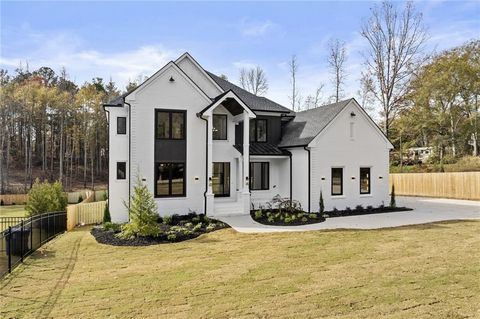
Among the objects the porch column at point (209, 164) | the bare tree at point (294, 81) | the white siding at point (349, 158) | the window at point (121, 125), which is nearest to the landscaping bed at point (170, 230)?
the porch column at point (209, 164)

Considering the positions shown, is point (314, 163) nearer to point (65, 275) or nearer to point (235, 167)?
point (235, 167)

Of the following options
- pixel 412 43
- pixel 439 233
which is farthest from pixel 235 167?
pixel 412 43

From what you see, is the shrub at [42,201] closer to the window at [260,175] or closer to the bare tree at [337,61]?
the window at [260,175]

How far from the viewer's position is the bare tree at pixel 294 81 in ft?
135

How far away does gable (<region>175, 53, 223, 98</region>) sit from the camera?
1878 cm

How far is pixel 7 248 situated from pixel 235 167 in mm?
11734

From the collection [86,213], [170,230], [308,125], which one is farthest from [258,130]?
[86,213]

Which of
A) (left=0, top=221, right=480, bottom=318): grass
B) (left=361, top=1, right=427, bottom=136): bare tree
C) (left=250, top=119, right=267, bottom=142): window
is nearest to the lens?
(left=0, top=221, right=480, bottom=318): grass

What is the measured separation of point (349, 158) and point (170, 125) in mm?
9987

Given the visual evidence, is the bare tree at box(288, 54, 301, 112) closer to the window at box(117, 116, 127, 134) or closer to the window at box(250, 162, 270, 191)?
the window at box(250, 162, 270, 191)

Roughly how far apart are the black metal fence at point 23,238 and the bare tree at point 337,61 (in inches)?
1260

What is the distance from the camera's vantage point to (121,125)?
1658 cm

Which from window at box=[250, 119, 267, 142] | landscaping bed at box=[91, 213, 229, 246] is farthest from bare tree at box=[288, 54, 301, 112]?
landscaping bed at box=[91, 213, 229, 246]

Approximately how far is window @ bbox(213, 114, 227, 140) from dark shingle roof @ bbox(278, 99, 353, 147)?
3681 mm
